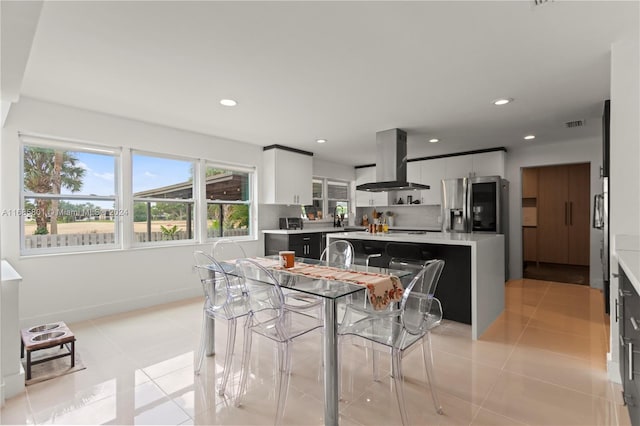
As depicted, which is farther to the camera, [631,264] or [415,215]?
[415,215]

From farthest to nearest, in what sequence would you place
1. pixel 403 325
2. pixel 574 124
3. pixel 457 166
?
pixel 457 166, pixel 574 124, pixel 403 325

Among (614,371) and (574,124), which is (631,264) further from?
(574,124)

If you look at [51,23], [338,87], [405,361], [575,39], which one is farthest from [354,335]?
[51,23]

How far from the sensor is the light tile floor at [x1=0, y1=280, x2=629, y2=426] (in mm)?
1903

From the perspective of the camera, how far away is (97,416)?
6.26ft

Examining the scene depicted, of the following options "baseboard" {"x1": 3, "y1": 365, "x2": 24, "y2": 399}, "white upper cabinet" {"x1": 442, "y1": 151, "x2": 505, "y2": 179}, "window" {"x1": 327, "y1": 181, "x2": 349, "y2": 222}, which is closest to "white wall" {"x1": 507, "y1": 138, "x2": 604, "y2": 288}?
"white upper cabinet" {"x1": 442, "y1": 151, "x2": 505, "y2": 179}

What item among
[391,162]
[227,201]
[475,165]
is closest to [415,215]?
[475,165]

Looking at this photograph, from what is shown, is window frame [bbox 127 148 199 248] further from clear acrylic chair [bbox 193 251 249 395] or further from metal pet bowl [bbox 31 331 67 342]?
clear acrylic chair [bbox 193 251 249 395]

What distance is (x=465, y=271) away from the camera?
3324 mm

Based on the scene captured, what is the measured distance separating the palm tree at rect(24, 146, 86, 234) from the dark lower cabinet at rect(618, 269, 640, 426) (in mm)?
4830

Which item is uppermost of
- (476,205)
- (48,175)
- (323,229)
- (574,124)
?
(574,124)

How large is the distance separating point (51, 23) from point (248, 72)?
1.27 meters

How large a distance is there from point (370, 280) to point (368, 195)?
5.23 m

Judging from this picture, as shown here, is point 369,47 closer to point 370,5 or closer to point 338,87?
point 370,5
